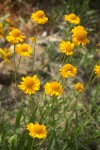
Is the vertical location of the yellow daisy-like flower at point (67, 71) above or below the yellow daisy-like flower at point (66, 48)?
below

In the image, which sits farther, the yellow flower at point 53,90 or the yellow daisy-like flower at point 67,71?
the yellow daisy-like flower at point 67,71

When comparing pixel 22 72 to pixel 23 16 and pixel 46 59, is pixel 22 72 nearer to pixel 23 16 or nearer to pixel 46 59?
pixel 46 59

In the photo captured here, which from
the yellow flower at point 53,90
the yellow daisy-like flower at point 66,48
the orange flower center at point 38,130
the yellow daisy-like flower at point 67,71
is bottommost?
the orange flower center at point 38,130

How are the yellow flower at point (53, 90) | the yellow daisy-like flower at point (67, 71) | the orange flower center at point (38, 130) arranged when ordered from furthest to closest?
the yellow daisy-like flower at point (67, 71) < the yellow flower at point (53, 90) < the orange flower center at point (38, 130)

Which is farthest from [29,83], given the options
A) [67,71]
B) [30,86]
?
[67,71]

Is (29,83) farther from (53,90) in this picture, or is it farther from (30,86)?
(53,90)

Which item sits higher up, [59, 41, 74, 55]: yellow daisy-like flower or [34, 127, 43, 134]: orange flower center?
[59, 41, 74, 55]: yellow daisy-like flower

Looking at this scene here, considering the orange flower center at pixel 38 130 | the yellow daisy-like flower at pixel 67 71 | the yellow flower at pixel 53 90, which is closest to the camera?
the orange flower center at pixel 38 130

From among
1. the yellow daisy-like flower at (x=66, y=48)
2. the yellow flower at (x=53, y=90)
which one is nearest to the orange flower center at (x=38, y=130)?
the yellow flower at (x=53, y=90)

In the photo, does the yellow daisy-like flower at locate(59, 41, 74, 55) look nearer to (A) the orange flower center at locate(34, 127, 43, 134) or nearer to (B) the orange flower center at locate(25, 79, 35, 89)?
(B) the orange flower center at locate(25, 79, 35, 89)

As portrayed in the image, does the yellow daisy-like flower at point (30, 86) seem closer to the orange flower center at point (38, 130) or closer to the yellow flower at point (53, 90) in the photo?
the yellow flower at point (53, 90)

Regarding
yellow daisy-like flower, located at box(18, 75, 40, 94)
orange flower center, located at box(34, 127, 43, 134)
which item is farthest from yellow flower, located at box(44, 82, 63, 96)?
orange flower center, located at box(34, 127, 43, 134)
